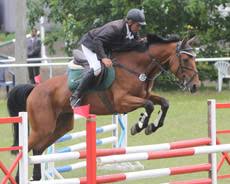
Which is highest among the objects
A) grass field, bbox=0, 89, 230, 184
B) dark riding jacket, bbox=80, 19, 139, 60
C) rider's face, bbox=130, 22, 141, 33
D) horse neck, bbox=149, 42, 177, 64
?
rider's face, bbox=130, 22, 141, 33

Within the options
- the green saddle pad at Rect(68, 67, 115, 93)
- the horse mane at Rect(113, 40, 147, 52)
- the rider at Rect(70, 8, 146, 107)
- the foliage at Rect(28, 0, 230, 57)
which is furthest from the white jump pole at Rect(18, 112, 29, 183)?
the foliage at Rect(28, 0, 230, 57)

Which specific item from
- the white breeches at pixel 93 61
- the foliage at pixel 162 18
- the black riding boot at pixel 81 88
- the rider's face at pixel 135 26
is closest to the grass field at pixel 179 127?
the black riding boot at pixel 81 88

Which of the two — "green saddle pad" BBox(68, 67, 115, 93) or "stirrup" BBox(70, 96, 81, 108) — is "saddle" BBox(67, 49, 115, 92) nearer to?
"green saddle pad" BBox(68, 67, 115, 93)

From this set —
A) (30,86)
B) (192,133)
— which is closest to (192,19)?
(192,133)

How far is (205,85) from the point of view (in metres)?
19.8

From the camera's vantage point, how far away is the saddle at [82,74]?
28.4 feet

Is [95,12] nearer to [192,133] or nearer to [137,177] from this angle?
[192,133]

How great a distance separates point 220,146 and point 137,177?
0.90 m

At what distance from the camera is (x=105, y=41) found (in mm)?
8508

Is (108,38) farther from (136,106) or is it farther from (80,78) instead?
(136,106)

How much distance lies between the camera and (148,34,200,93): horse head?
8.55 m

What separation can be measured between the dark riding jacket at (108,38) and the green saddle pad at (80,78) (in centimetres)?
23

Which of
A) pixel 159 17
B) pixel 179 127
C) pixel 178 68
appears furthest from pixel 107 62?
pixel 159 17

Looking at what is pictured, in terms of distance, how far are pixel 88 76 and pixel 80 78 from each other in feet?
0.68
